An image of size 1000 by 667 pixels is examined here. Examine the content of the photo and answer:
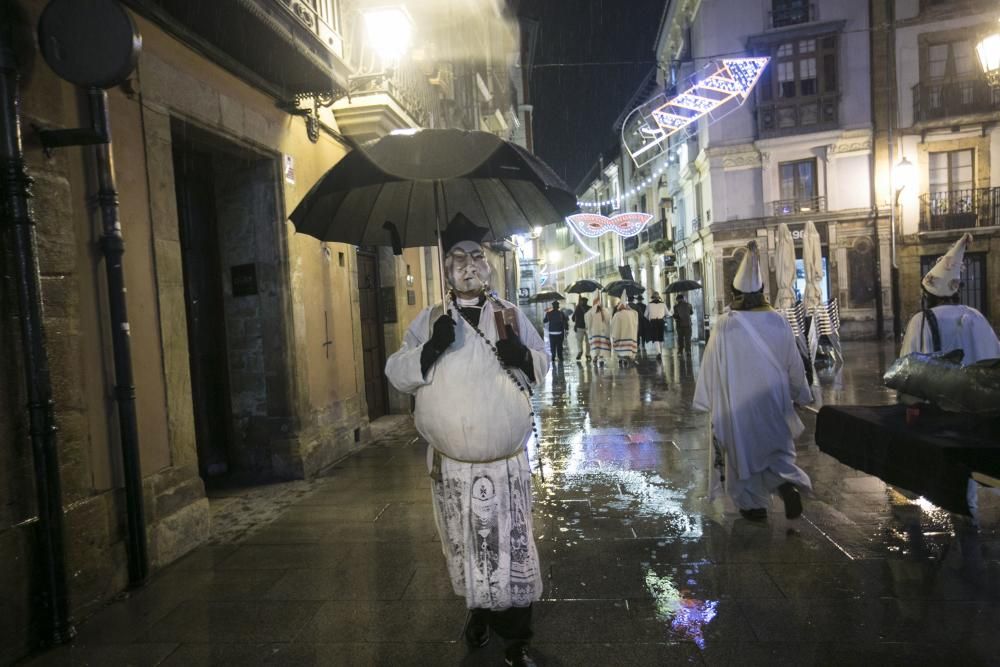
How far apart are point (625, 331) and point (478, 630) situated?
1450 centimetres

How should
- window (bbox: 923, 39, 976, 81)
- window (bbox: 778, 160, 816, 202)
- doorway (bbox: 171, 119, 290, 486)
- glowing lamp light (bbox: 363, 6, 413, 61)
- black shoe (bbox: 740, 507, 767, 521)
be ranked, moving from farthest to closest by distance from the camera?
window (bbox: 778, 160, 816, 202) < window (bbox: 923, 39, 976, 81) < glowing lamp light (bbox: 363, 6, 413, 61) < doorway (bbox: 171, 119, 290, 486) < black shoe (bbox: 740, 507, 767, 521)

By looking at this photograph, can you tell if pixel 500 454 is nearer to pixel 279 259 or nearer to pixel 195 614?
pixel 195 614

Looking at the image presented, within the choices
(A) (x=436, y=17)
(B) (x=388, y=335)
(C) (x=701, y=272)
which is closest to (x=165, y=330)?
(B) (x=388, y=335)

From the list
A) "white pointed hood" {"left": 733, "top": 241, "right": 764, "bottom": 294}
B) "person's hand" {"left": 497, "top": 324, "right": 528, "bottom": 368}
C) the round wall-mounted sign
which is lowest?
"person's hand" {"left": 497, "top": 324, "right": 528, "bottom": 368}

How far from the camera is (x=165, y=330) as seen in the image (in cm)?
462

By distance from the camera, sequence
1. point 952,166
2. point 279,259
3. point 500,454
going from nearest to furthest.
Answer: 1. point 500,454
2. point 279,259
3. point 952,166

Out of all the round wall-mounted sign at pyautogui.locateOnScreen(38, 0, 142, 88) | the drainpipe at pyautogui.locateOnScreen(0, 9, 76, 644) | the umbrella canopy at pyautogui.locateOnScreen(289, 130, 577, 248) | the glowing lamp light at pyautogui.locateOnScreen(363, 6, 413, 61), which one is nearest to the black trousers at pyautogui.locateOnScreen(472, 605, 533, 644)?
the umbrella canopy at pyautogui.locateOnScreen(289, 130, 577, 248)

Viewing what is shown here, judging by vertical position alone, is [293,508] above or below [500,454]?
below

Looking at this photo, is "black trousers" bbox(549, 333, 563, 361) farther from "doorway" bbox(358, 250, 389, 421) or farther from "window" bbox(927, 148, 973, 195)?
"window" bbox(927, 148, 973, 195)

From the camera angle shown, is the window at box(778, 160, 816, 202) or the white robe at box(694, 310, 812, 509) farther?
the window at box(778, 160, 816, 202)

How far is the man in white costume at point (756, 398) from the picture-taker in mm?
4684

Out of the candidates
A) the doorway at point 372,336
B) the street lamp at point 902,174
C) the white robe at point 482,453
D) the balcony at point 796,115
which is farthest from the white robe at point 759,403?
the balcony at point 796,115

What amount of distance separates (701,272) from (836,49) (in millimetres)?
9864

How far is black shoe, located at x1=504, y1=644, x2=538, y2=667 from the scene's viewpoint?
9.58ft
